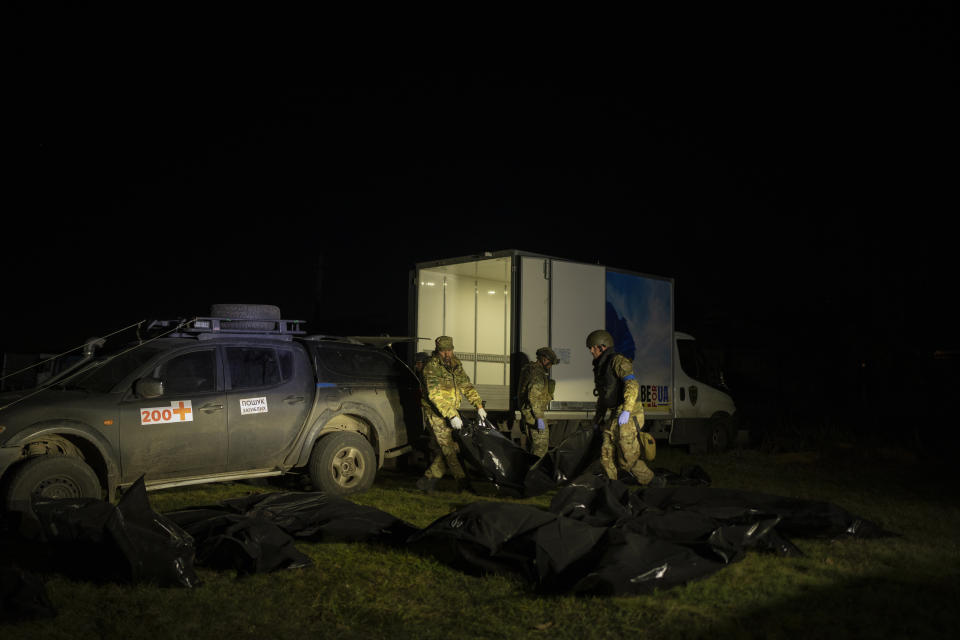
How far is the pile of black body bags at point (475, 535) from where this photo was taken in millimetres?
4324

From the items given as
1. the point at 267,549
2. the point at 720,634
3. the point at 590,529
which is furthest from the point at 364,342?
the point at 720,634

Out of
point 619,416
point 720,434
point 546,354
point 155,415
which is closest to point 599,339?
point 546,354

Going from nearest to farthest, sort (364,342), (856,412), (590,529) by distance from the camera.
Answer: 1. (590,529)
2. (364,342)
3. (856,412)

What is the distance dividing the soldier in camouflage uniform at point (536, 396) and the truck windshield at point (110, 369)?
405cm

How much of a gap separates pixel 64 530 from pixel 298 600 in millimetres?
1557

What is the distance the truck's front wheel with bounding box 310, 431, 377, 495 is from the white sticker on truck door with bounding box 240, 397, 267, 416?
0.76 meters

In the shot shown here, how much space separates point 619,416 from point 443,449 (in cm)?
209

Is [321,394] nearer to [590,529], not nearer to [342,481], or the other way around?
[342,481]

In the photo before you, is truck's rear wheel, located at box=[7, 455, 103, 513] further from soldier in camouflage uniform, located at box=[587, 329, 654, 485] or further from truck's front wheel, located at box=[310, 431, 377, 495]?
soldier in camouflage uniform, located at box=[587, 329, 654, 485]

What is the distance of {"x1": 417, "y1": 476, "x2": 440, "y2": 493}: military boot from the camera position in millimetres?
8180

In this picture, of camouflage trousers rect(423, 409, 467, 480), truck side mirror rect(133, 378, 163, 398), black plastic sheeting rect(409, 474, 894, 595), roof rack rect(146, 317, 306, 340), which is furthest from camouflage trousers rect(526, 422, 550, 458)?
truck side mirror rect(133, 378, 163, 398)

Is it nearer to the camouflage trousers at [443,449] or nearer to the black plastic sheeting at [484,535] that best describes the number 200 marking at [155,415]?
the black plastic sheeting at [484,535]

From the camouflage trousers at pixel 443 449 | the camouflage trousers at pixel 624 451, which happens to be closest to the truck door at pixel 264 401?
the camouflage trousers at pixel 443 449

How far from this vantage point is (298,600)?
4.33 metres
